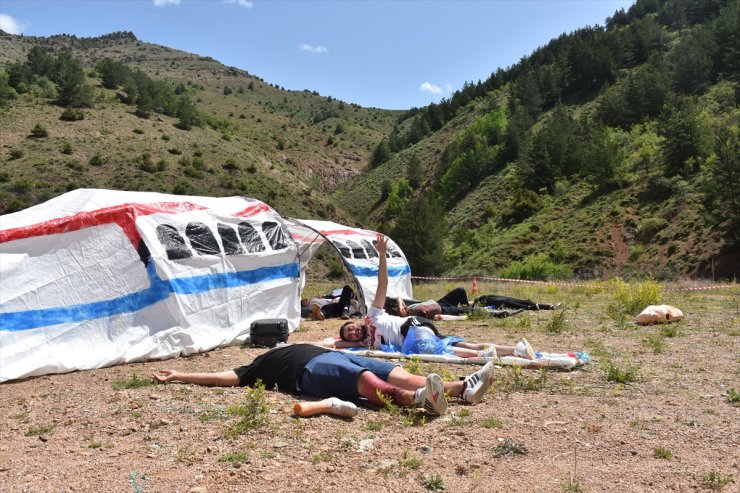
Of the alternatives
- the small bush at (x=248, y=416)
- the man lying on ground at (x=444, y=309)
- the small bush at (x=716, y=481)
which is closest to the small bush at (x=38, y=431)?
the small bush at (x=248, y=416)

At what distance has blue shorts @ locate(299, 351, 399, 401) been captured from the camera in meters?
5.32

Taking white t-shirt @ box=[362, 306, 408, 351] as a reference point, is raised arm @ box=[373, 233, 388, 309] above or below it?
above

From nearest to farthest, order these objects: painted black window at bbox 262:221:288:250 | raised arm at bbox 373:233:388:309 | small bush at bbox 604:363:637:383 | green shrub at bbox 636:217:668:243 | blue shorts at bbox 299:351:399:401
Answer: blue shorts at bbox 299:351:399:401
small bush at bbox 604:363:637:383
raised arm at bbox 373:233:388:309
painted black window at bbox 262:221:288:250
green shrub at bbox 636:217:668:243

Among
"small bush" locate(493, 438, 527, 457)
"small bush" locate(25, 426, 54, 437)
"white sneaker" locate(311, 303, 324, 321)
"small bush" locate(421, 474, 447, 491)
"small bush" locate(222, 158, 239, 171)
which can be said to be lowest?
"white sneaker" locate(311, 303, 324, 321)

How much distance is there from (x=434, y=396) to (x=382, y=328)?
9.30 feet

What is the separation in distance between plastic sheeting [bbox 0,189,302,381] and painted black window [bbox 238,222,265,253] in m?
0.06

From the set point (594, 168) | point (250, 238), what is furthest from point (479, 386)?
point (594, 168)

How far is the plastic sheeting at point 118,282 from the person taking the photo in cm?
758

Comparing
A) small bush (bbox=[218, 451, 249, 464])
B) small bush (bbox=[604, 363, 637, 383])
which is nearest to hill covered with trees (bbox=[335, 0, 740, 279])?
small bush (bbox=[604, 363, 637, 383])

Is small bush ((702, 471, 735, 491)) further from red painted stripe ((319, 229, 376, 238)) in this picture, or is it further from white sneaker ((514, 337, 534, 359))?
red painted stripe ((319, 229, 376, 238))

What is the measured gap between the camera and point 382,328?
7.52 meters

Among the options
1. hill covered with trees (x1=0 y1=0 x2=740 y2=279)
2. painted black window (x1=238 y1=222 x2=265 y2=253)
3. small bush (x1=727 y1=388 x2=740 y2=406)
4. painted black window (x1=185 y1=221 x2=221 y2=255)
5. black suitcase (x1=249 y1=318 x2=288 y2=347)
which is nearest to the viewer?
small bush (x1=727 y1=388 x2=740 y2=406)

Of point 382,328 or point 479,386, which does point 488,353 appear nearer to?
point 382,328

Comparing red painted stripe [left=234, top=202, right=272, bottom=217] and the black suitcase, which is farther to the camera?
red painted stripe [left=234, top=202, right=272, bottom=217]
